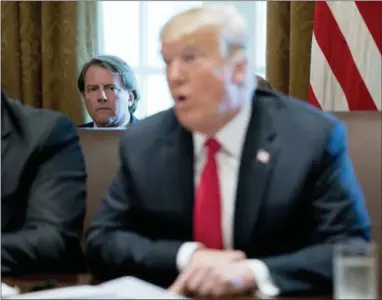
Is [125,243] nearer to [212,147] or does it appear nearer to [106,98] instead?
[212,147]

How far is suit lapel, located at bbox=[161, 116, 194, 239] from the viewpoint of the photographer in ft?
5.69

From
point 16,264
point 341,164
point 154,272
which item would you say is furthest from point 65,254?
point 341,164

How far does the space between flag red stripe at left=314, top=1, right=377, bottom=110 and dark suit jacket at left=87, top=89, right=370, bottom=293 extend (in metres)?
0.39

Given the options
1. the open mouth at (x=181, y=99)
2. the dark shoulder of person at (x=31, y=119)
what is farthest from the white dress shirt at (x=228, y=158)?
the dark shoulder of person at (x=31, y=119)

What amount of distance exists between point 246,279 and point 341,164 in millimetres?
370

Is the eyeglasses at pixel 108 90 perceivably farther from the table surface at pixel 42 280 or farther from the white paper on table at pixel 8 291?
the white paper on table at pixel 8 291

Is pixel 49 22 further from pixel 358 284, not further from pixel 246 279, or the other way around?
pixel 358 284

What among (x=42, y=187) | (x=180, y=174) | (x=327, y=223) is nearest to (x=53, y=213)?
(x=42, y=187)

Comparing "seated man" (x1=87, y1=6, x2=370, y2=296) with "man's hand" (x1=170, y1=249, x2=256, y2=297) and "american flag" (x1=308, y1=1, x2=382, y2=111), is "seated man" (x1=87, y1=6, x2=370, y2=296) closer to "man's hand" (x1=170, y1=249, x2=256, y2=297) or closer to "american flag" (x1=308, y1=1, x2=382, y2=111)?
Answer: "man's hand" (x1=170, y1=249, x2=256, y2=297)

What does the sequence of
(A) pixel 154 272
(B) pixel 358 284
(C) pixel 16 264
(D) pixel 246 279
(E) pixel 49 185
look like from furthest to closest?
(E) pixel 49 185 → (C) pixel 16 264 → (A) pixel 154 272 → (D) pixel 246 279 → (B) pixel 358 284

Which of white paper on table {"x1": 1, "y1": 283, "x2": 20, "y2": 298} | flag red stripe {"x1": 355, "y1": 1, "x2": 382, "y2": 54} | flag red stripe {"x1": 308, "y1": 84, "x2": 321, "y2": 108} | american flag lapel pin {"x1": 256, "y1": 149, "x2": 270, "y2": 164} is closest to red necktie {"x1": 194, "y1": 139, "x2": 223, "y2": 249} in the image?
american flag lapel pin {"x1": 256, "y1": 149, "x2": 270, "y2": 164}

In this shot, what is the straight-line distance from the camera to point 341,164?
1.66 m

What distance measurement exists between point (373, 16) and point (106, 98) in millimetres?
852

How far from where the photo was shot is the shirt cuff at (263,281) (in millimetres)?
1487
